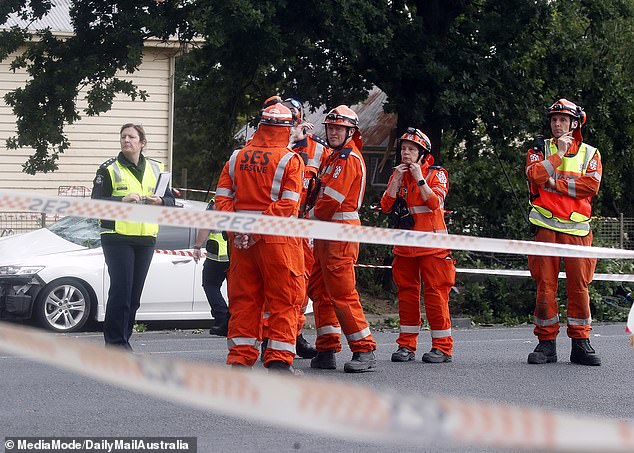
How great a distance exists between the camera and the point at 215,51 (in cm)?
1641

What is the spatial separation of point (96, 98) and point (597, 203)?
28.4ft

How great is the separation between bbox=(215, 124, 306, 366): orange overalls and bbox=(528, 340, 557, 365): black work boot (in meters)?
2.76

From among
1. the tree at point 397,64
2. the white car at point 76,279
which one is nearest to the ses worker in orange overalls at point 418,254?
the white car at point 76,279

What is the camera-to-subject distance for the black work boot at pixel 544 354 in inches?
369

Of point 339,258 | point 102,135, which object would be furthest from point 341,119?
point 102,135

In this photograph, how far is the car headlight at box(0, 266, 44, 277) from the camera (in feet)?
40.4

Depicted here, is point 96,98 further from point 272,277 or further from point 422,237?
point 422,237

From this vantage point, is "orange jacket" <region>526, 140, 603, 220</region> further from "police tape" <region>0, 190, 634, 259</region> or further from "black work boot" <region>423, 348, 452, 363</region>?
"police tape" <region>0, 190, 634, 259</region>

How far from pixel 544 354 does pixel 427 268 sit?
1288 mm

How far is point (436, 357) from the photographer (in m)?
9.29

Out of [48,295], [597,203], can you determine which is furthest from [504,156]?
[48,295]

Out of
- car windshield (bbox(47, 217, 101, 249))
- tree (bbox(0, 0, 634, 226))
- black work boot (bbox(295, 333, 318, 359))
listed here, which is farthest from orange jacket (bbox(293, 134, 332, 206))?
tree (bbox(0, 0, 634, 226))

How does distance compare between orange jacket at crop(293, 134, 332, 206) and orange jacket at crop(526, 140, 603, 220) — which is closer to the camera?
orange jacket at crop(293, 134, 332, 206)

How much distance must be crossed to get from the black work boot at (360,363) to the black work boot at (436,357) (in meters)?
0.72
